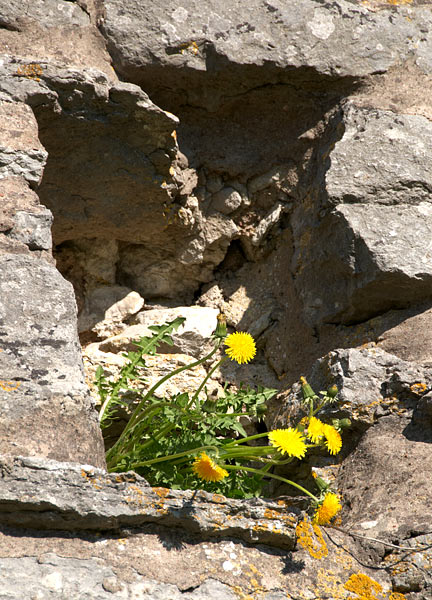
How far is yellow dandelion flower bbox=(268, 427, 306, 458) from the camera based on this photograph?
1.88 metres

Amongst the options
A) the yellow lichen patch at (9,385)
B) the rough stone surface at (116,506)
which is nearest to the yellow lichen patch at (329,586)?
the rough stone surface at (116,506)

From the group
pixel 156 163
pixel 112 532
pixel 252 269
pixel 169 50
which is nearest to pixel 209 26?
pixel 169 50

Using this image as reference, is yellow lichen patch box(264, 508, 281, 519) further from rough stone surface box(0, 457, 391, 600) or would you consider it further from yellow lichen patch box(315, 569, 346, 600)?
yellow lichen patch box(315, 569, 346, 600)

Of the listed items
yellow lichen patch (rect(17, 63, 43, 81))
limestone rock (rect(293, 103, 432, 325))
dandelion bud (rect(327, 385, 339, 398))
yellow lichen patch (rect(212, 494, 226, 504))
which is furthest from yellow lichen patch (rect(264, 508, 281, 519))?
yellow lichen patch (rect(17, 63, 43, 81))

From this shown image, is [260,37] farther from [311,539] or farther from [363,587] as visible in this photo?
[363,587]

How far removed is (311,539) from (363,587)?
0.61 feet

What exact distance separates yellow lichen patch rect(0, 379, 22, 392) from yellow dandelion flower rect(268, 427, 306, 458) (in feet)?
2.40

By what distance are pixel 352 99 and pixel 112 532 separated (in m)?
2.26

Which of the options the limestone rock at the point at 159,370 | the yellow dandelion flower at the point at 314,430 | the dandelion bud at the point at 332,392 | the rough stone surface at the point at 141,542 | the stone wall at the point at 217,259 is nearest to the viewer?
the rough stone surface at the point at 141,542

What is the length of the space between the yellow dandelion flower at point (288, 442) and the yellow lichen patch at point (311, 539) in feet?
0.70

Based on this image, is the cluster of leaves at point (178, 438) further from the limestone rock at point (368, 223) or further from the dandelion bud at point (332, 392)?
the limestone rock at point (368, 223)

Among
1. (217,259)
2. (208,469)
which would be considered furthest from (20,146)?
(208,469)

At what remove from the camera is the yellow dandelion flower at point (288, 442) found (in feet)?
6.18

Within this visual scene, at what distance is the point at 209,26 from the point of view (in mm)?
3057
